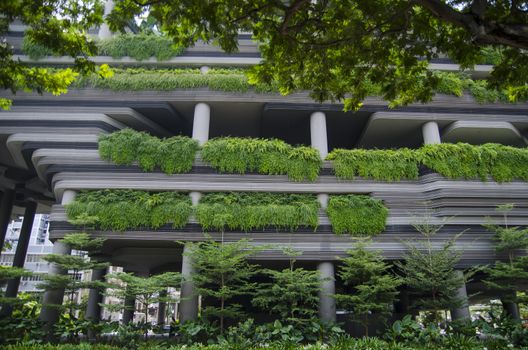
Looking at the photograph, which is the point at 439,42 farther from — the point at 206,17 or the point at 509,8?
the point at 206,17

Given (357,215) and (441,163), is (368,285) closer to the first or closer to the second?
(357,215)

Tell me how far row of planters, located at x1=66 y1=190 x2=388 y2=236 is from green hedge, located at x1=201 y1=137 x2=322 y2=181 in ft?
4.70

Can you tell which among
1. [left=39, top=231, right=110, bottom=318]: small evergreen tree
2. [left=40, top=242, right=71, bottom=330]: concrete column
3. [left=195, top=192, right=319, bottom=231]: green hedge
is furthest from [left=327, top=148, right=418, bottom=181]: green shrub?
[left=40, top=242, right=71, bottom=330]: concrete column

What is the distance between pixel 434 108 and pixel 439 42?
13.2 meters

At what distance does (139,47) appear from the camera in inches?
819

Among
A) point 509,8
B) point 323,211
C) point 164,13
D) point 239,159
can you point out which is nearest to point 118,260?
point 239,159

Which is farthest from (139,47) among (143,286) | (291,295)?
(291,295)

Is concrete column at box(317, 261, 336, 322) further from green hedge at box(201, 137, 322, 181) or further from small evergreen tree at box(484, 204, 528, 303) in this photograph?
small evergreen tree at box(484, 204, 528, 303)

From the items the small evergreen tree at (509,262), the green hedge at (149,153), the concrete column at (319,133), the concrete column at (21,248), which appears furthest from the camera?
the concrete column at (21,248)

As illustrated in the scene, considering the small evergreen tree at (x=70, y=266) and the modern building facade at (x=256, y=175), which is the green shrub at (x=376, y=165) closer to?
the modern building facade at (x=256, y=175)

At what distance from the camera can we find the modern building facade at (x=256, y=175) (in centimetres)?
1692

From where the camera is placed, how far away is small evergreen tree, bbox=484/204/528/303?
15.4m

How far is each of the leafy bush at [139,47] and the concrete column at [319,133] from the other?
8.09 m

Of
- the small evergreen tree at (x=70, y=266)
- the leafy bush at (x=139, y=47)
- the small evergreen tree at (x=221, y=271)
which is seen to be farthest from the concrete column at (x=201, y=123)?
the small evergreen tree at (x=70, y=266)
